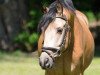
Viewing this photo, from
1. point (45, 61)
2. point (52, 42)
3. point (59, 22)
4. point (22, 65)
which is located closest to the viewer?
point (45, 61)

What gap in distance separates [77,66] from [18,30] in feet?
43.7

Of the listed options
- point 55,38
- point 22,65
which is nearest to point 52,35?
point 55,38

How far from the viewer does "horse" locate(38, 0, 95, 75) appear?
6348mm

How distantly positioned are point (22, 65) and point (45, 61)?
363 inches

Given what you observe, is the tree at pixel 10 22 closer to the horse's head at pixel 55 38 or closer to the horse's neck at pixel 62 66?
the horse's neck at pixel 62 66

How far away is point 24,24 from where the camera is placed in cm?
2036

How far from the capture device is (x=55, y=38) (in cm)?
642

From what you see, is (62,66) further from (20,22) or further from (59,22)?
(20,22)

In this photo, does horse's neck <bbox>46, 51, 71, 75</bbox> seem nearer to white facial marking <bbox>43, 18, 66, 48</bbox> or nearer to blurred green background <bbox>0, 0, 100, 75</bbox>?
white facial marking <bbox>43, 18, 66, 48</bbox>

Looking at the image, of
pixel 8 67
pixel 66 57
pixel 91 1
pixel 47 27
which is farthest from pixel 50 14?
pixel 91 1

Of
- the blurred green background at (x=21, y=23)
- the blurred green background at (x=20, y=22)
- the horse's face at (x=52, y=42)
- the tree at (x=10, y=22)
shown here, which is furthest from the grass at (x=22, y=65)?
the horse's face at (x=52, y=42)

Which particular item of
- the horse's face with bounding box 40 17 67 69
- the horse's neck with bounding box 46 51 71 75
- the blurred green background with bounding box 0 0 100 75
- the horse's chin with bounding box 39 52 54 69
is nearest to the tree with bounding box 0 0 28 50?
the blurred green background with bounding box 0 0 100 75

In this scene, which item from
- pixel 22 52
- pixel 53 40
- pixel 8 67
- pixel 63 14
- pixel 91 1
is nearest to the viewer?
pixel 53 40

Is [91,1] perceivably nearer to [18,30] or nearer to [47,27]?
[18,30]
